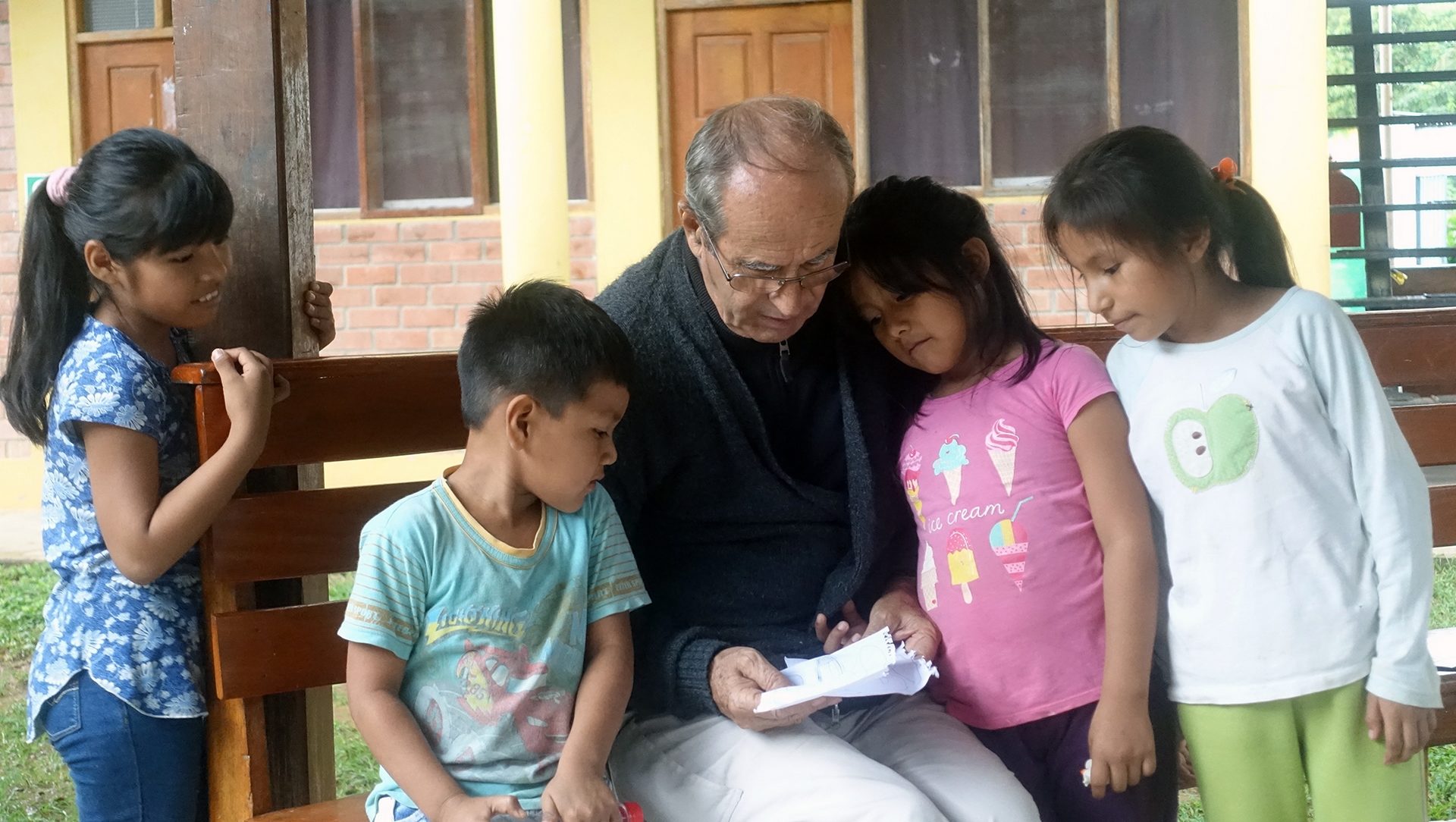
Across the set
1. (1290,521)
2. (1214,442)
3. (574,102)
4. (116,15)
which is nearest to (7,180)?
(116,15)

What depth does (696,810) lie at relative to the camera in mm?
1979

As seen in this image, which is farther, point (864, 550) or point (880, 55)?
point (880, 55)

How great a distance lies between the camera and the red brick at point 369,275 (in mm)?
7742

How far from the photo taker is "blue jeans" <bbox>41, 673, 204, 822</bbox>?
207 centimetres

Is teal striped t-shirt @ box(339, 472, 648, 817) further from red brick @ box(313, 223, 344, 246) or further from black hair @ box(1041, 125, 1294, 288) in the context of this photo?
red brick @ box(313, 223, 344, 246)

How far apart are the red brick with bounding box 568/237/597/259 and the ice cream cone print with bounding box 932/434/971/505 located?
Answer: 553 centimetres

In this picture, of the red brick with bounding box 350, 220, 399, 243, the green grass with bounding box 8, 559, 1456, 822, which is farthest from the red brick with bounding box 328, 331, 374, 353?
the green grass with bounding box 8, 559, 1456, 822

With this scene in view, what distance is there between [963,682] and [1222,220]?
2.69 ft

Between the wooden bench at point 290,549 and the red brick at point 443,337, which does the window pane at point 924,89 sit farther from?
the wooden bench at point 290,549

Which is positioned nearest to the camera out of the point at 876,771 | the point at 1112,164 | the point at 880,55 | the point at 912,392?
the point at 876,771

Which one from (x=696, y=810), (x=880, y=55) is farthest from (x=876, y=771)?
(x=880, y=55)

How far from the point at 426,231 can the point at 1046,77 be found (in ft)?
11.6

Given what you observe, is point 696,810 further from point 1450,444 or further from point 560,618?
point 1450,444

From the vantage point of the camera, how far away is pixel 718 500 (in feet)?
7.19
